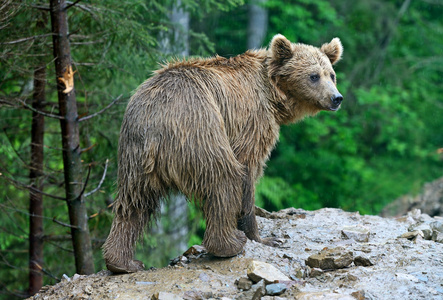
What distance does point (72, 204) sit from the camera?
6.09 m

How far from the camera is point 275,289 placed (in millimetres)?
4184

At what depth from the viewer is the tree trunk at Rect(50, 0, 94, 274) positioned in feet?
19.1

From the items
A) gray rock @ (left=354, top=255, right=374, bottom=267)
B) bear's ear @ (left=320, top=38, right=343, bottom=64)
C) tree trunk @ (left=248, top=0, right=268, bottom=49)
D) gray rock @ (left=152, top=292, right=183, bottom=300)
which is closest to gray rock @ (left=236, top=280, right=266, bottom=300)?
gray rock @ (left=152, top=292, right=183, bottom=300)

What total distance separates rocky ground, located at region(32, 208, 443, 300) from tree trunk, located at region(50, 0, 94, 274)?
46.7 inches

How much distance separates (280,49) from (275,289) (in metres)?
2.61

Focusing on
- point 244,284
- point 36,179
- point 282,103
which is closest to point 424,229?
point 282,103

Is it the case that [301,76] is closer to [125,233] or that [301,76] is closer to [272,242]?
[272,242]

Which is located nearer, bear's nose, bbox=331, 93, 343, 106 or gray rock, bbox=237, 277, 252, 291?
gray rock, bbox=237, 277, 252, 291

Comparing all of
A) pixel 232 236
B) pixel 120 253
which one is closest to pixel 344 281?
pixel 232 236

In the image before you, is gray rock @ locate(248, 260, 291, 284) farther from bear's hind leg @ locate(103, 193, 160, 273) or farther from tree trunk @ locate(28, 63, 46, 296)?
tree trunk @ locate(28, 63, 46, 296)

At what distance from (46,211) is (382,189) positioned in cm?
980

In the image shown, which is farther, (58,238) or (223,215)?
(58,238)

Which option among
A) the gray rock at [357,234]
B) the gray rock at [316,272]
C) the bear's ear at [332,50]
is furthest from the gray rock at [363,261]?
the bear's ear at [332,50]

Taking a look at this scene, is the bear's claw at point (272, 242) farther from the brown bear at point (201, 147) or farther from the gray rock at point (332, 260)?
the gray rock at point (332, 260)
